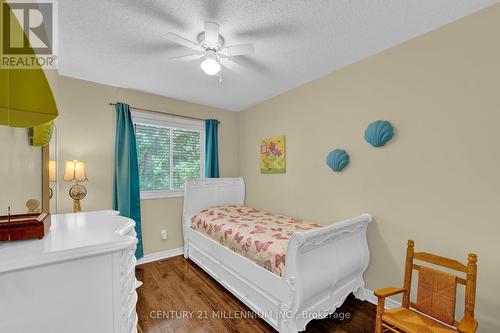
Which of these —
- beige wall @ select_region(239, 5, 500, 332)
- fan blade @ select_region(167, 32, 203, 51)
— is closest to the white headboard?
beige wall @ select_region(239, 5, 500, 332)

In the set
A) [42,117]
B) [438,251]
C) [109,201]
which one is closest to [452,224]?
[438,251]

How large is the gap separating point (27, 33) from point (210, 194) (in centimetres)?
270

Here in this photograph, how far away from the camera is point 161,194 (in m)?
3.40

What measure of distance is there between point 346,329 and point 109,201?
3.07 meters

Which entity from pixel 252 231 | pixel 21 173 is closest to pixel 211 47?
pixel 21 173

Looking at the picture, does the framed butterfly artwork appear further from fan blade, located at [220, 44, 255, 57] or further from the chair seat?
the chair seat

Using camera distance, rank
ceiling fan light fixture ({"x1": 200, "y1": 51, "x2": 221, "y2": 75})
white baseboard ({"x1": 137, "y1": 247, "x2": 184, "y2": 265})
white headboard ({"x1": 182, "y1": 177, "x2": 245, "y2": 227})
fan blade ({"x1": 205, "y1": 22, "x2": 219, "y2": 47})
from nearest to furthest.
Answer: fan blade ({"x1": 205, "y1": 22, "x2": 219, "y2": 47}), ceiling fan light fixture ({"x1": 200, "y1": 51, "x2": 221, "y2": 75}), white baseboard ({"x1": 137, "y1": 247, "x2": 184, "y2": 265}), white headboard ({"x1": 182, "y1": 177, "x2": 245, "y2": 227})

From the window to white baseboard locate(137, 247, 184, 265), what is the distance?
0.86 m

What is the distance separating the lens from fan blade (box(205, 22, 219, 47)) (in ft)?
5.51

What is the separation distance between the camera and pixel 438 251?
5.98ft

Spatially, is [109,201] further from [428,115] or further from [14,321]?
[428,115]

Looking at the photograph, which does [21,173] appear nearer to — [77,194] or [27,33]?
[27,33]

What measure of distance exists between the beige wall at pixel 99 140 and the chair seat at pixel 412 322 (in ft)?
9.56

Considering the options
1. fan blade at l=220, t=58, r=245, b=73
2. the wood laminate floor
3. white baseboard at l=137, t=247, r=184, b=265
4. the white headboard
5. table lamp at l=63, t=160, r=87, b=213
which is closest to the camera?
the wood laminate floor
